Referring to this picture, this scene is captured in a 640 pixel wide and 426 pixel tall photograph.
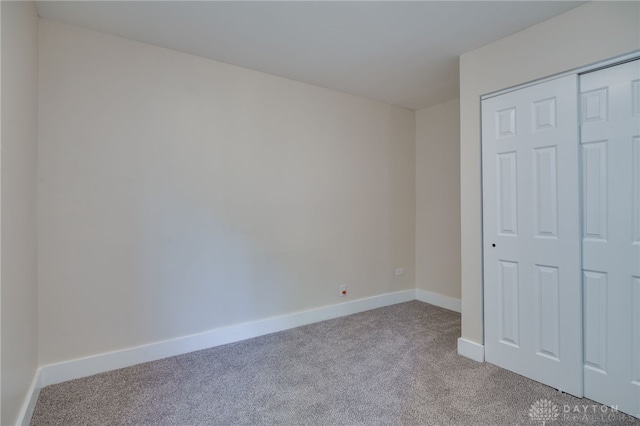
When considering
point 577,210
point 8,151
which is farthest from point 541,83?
point 8,151

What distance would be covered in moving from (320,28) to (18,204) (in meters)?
2.27

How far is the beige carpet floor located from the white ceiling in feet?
8.58

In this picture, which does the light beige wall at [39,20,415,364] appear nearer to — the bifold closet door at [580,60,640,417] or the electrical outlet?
the electrical outlet

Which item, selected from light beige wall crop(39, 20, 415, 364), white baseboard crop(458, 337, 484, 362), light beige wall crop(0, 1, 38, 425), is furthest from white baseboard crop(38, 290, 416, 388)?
white baseboard crop(458, 337, 484, 362)

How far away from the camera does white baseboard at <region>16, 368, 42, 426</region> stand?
5.93 ft

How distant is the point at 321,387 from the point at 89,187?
2.30 metres

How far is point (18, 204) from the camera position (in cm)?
183

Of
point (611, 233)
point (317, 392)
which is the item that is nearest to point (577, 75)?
point (611, 233)

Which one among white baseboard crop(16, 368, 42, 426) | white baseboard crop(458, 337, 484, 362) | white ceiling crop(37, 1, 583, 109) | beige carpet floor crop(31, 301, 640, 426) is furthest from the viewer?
white baseboard crop(458, 337, 484, 362)

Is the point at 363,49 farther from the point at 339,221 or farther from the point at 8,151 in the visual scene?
the point at 8,151

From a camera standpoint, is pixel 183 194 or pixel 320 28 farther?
pixel 183 194

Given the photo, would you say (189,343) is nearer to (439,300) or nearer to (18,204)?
(18,204)

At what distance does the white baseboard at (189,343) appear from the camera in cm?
238

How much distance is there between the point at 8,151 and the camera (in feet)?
5.30
